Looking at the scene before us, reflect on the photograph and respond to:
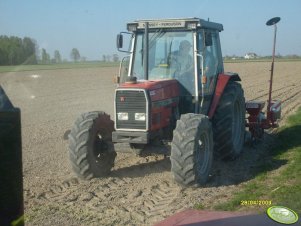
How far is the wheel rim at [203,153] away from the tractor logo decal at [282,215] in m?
3.66

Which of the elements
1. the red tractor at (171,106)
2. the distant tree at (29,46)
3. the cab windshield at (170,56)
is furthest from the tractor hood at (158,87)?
the distant tree at (29,46)

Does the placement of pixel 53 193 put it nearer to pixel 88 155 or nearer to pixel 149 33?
pixel 88 155

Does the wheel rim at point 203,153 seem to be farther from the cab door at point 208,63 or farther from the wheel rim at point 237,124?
the wheel rim at point 237,124

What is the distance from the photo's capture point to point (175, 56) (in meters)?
6.93

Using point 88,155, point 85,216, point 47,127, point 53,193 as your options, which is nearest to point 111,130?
point 88,155

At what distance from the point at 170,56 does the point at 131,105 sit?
3.69 ft

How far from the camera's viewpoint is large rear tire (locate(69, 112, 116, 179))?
629cm

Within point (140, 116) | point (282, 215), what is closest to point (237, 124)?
point (140, 116)

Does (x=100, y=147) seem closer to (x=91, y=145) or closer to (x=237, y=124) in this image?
(x=91, y=145)

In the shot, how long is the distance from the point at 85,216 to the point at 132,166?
2.30 metres

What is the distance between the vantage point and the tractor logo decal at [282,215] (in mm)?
2238

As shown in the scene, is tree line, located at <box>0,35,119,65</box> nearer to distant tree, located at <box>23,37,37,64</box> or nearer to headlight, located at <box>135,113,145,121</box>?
distant tree, located at <box>23,37,37,64</box>

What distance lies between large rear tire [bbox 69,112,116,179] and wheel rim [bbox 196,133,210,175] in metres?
1.29
